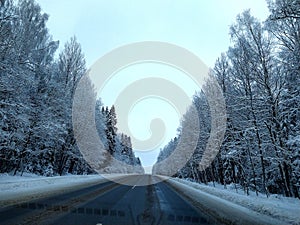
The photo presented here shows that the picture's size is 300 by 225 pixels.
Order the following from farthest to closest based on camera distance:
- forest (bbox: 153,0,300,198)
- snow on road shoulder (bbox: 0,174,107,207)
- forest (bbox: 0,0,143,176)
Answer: forest (bbox: 0,0,143,176), forest (bbox: 153,0,300,198), snow on road shoulder (bbox: 0,174,107,207)

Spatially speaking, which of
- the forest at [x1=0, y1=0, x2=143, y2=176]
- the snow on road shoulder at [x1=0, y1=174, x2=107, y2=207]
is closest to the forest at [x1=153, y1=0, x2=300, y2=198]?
the snow on road shoulder at [x1=0, y1=174, x2=107, y2=207]

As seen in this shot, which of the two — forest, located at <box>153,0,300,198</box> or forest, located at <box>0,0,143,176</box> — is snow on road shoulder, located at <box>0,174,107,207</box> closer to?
forest, located at <box>0,0,143,176</box>

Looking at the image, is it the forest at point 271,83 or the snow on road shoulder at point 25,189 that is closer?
the snow on road shoulder at point 25,189

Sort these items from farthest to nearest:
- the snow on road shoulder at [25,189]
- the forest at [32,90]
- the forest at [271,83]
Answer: the forest at [32,90]
the forest at [271,83]
the snow on road shoulder at [25,189]

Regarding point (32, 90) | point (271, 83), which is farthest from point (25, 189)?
point (271, 83)

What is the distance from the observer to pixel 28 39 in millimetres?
21141

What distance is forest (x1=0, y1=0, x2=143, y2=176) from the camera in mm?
17844

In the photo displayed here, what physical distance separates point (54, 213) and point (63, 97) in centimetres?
2219

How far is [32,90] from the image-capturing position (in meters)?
23.8

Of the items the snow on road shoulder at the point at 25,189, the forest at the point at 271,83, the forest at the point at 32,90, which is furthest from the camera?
the forest at the point at 32,90

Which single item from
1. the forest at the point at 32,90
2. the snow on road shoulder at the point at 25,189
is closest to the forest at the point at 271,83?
the snow on road shoulder at the point at 25,189

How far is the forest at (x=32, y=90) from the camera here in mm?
17844

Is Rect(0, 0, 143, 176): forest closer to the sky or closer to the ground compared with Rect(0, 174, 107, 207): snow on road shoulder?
closer to the sky

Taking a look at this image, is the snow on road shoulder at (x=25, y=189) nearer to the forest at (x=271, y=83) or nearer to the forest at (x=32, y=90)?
the forest at (x=32, y=90)
